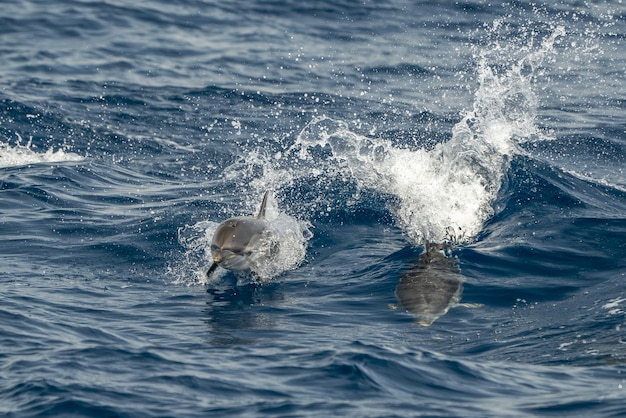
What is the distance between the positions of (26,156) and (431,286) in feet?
35.0

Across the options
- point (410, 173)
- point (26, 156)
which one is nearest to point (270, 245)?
point (410, 173)

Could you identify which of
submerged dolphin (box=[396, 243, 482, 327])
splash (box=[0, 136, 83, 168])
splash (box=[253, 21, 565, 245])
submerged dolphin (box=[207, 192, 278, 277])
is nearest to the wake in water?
splash (box=[253, 21, 565, 245])

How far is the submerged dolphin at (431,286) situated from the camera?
12711mm

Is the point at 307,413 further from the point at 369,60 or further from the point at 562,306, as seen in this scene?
the point at 369,60

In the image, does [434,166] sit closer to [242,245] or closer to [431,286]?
[431,286]

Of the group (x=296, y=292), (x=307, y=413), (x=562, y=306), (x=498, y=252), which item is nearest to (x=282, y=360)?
(x=307, y=413)

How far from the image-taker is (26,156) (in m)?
20.8

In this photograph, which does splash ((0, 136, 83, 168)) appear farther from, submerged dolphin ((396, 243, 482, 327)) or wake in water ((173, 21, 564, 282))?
submerged dolphin ((396, 243, 482, 327))

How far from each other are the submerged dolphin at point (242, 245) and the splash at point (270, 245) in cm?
16

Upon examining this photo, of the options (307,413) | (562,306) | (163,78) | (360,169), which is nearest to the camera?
(307,413)

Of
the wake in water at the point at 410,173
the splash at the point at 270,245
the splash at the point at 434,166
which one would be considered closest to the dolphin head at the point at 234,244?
the splash at the point at 270,245

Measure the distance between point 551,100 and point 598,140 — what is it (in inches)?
121

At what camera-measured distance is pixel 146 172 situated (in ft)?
65.9

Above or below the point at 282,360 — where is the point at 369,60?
above
